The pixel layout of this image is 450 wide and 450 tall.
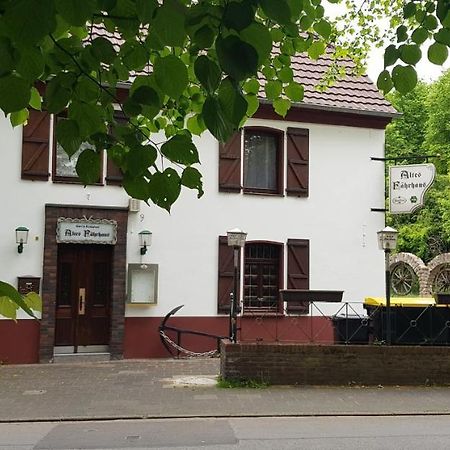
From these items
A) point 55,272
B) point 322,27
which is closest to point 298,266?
point 55,272

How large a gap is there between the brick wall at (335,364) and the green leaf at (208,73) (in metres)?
9.55

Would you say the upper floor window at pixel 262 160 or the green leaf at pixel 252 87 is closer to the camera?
the green leaf at pixel 252 87

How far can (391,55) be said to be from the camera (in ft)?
9.94

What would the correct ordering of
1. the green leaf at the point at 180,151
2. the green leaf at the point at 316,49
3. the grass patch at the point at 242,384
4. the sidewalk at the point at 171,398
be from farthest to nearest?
the grass patch at the point at 242,384
the sidewalk at the point at 171,398
the green leaf at the point at 316,49
the green leaf at the point at 180,151

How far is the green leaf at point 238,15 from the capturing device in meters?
1.74

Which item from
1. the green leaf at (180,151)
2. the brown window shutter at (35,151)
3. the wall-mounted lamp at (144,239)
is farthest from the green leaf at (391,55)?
the brown window shutter at (35,151)

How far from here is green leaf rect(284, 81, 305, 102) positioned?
3.61m

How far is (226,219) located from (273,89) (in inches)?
455

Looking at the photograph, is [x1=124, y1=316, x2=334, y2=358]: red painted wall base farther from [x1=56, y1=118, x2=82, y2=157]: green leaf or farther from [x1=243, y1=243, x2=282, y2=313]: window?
[x1=56, y1=118, x2=82, y2=157]: green leaf

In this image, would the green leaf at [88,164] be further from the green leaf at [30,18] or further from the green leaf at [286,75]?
the green leaf at [286,75]

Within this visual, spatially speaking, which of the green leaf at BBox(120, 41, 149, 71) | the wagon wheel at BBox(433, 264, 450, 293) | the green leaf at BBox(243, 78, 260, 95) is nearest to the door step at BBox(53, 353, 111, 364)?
the green leaf at BBox(243, 78, 260, 95)

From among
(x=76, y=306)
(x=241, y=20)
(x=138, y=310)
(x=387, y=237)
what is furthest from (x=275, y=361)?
(x=241, y=20)

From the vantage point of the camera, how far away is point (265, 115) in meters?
15.5

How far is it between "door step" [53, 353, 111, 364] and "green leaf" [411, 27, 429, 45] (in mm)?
12048
